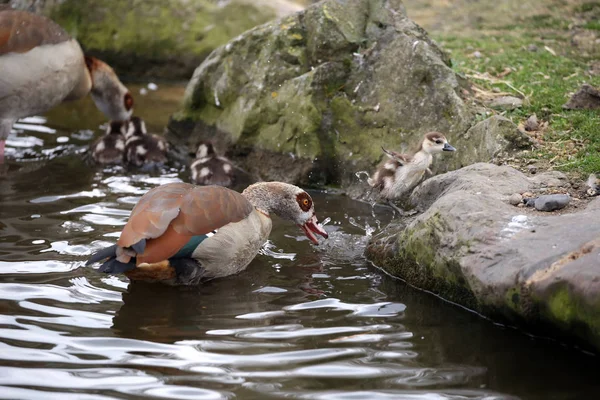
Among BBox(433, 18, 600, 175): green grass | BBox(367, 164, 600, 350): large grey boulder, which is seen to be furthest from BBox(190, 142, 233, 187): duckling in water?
BBox(433, 18, 600, 175): green grass

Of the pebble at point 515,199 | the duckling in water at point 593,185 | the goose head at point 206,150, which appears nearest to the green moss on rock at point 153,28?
the goose head at point 206,150

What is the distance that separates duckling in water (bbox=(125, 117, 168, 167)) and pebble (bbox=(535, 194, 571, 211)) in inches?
191

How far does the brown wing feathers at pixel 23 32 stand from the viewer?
8.50 metres

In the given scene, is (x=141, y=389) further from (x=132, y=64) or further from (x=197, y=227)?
(x=132, y=64)

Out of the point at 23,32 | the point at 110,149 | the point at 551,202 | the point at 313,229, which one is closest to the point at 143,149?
the point at 110,149

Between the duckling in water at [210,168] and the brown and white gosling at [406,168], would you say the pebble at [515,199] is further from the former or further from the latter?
the duckling in water at [210,168]

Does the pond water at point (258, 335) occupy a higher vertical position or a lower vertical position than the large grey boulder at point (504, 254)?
lower

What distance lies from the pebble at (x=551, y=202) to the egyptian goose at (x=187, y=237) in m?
2.08

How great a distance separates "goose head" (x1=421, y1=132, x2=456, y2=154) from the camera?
7.25 metres

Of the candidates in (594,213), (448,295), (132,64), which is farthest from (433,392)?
(132,64)

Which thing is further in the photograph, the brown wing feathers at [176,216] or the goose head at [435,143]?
the goose head at [435,143]

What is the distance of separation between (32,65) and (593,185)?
5789 mm

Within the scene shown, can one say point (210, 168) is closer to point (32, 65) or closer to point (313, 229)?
point (313, 229)

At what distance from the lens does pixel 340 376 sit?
4.42 m
